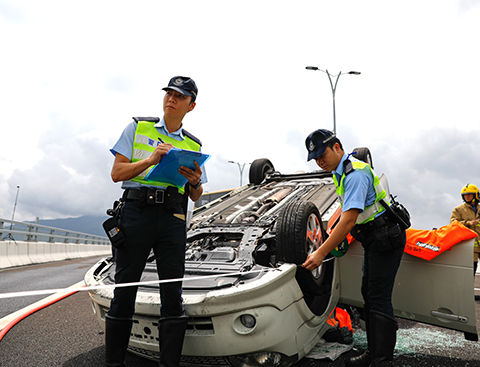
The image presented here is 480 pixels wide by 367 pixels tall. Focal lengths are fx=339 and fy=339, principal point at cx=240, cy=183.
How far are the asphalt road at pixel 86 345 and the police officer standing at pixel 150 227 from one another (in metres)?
0.83

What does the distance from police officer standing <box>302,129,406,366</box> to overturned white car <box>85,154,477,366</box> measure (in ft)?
0.99

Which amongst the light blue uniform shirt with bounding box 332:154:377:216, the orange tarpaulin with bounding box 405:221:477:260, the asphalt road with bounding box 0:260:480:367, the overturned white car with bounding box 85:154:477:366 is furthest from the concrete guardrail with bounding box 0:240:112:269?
the orange tarpaulin with bounding box 405:221:477:260

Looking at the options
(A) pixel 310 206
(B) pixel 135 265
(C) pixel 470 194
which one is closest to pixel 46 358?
(B) pixel 135 265

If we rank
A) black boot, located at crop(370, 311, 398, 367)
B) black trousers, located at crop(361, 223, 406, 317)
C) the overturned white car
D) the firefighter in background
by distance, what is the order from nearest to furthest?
1. the overturned white car
2. black boot, located at crop(370, 311, 398, 367)
3. black trousers, located at crop(361, 223, 406, 317)
4. the firefighter in background

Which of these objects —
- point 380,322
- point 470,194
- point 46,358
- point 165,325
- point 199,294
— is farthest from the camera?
point 470,194

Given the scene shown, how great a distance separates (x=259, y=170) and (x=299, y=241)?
3.69m

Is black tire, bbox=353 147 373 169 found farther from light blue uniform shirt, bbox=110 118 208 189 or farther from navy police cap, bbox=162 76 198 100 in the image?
light blue uniform shirt, bbox=110 118 208 189

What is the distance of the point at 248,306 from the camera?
2.19m

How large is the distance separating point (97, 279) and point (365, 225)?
2.27m

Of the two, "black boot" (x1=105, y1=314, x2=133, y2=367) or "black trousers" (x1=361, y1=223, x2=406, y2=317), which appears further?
"black trousers" (x1=361, y1=223, x2=406, y2=317)

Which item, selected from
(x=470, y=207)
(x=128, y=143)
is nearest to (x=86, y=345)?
(x=128, y=143)

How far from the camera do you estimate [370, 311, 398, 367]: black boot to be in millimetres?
2467

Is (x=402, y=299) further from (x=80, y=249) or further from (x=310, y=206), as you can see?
(x=80, y=249)

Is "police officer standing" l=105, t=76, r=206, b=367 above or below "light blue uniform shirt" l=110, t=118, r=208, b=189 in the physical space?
below
